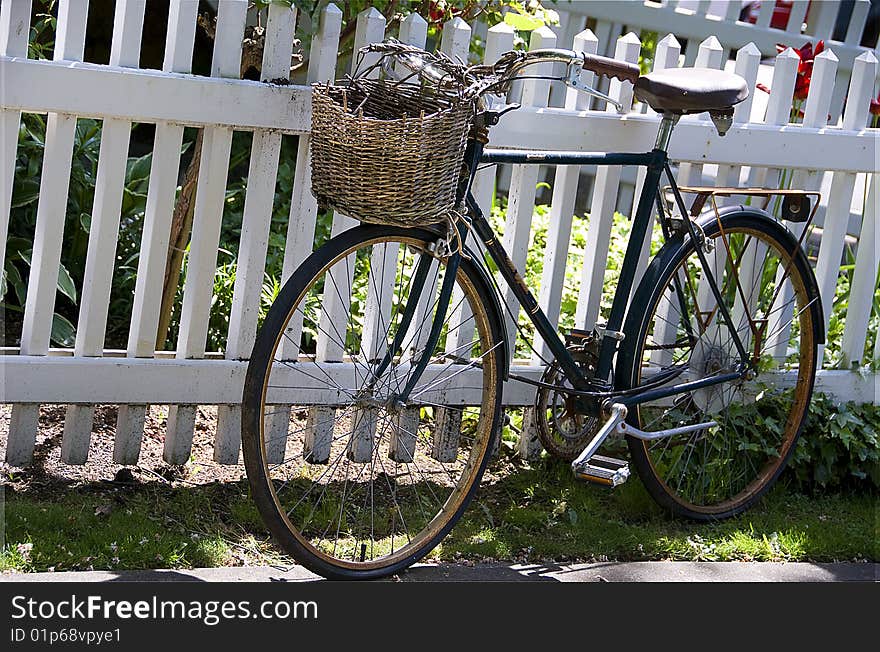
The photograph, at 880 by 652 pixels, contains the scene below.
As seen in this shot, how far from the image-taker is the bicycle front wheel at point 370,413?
112 inches

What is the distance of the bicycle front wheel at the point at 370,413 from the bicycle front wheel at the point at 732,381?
621 millimetres

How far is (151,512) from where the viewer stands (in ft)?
10.6

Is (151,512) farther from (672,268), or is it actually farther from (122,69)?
(672,268)

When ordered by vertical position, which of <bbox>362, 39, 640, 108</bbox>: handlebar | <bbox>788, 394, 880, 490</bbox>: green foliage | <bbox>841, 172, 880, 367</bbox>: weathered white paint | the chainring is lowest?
<bbox>788, 394, 880, 490</bbox>: green foliage

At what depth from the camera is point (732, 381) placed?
372 cm

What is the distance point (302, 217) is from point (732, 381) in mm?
1537

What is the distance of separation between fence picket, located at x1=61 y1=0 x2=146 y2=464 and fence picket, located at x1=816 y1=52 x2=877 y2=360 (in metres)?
2.44

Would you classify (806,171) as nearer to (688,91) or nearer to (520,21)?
(688,91)

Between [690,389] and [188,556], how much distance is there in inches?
65.1

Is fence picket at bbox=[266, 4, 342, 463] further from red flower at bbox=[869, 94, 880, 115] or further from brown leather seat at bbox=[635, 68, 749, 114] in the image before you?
red flower at bbox=[869, 94, 880, 115]

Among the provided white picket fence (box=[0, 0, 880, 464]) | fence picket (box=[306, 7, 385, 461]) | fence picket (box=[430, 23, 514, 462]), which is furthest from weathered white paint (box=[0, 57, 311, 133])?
fence picket (box=[430, 23, 514, 462])

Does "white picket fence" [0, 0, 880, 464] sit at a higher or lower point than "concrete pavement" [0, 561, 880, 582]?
higher

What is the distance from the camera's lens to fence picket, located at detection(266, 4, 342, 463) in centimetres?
328

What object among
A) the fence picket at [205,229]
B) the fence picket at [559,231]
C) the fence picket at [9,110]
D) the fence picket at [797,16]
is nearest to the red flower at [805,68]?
the fence picket at [559,231]
